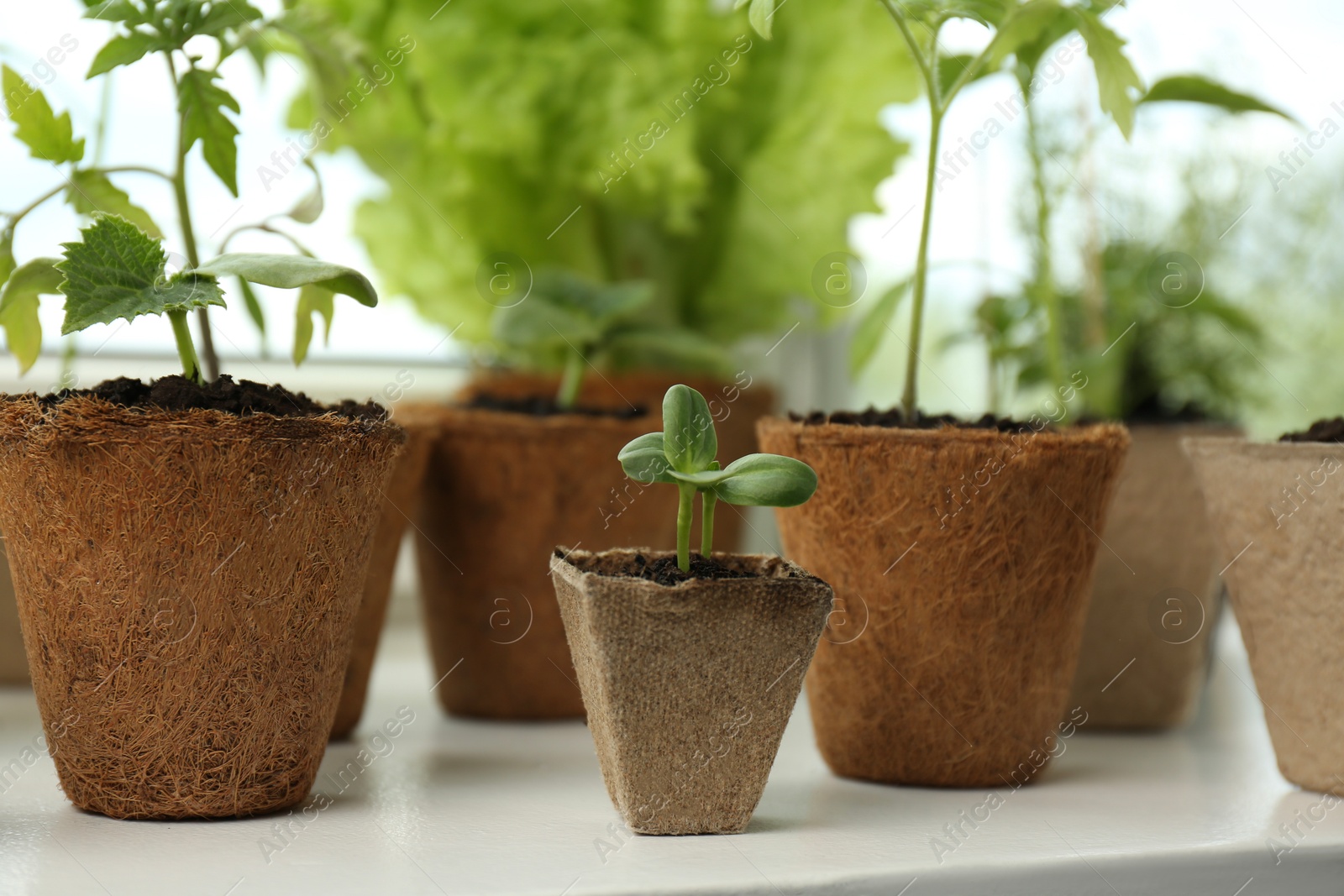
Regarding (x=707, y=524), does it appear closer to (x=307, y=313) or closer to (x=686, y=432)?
(x=686, y=432)

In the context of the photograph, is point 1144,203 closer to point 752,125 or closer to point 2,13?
point 752,125

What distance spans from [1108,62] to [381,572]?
0.68 m

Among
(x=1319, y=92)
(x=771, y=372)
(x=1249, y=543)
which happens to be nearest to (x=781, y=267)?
(x=771, y=372)

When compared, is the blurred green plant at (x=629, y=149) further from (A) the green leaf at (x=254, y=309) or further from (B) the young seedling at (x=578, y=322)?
(A) the green leaf at (x=254, y=309)

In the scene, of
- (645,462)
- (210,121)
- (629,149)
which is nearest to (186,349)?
(210,121)

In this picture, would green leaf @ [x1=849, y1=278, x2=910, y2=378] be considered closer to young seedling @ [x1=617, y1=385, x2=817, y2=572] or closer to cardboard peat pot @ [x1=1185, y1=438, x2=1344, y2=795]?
cardboard peat pot @ [x1=1185, y1=438, x2=1344, y2=795]

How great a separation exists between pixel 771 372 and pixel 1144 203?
56 cm

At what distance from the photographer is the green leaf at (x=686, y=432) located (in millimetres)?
636

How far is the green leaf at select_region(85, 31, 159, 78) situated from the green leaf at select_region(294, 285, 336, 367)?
0.57ft

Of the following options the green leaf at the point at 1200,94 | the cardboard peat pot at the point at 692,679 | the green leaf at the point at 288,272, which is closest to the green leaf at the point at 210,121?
the green leaf at the point at 288,272

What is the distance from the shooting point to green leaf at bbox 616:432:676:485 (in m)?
0.63

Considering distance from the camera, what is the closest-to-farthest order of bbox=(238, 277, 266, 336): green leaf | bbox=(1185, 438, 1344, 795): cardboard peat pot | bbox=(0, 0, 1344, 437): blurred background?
1. bbox=(1185, 438, 1344, 795): cardboard peat pot
2. bbox=(238, 277, 266, 336): green leaf
3. bbox=(0, 0, 1344, 437): blurred background

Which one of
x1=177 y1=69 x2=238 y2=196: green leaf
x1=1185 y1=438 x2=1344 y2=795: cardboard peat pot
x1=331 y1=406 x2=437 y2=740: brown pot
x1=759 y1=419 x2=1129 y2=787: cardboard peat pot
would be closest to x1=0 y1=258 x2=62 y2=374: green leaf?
x1=177 y1=69 x2=238 y2=196: green leaf

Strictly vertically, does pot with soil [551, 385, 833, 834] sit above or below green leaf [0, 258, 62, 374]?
below
